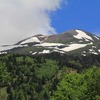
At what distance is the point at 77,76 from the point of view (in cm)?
8900

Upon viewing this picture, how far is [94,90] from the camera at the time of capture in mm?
75562

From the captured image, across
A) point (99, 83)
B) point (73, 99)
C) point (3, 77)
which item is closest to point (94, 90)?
point (99, 83)

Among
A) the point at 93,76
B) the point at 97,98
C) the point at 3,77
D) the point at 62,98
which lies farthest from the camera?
the point at 3,77

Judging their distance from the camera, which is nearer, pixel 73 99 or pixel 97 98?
pixel 97 98

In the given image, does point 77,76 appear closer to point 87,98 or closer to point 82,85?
point 82,85

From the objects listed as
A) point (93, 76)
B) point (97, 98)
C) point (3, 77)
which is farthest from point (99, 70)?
point (3, 77)

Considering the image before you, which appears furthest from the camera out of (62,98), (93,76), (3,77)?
(3,77)

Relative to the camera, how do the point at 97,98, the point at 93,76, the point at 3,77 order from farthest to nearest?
the point at 3,77 → the point at 93,76 → the point at 97,98

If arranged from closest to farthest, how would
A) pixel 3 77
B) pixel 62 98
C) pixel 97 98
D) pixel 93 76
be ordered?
pixel 97 98
pixel 93 76
pixel 62 98
pixel 3 77

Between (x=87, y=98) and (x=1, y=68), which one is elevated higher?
(x=1, y=68)

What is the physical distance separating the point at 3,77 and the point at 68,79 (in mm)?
17062

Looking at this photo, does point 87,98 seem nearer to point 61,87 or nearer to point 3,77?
point 61,87

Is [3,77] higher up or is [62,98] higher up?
[3,77]

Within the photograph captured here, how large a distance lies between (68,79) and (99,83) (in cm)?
1527
